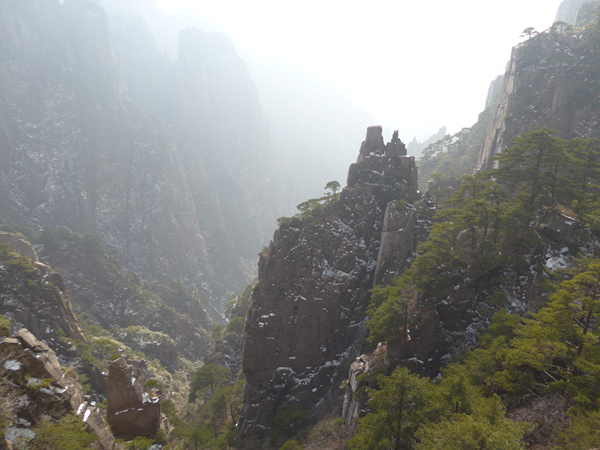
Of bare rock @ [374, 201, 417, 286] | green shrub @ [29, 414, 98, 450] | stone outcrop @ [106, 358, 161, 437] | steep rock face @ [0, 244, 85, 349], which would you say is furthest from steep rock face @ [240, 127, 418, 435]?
green shrub @ [29, 414, 98, 450]

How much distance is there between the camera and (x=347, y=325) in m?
44.4

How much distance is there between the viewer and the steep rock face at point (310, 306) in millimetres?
41750

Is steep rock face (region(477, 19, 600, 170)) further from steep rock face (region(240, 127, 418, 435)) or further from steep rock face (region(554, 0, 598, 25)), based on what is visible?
steep rock face (region(554, 0, 598, 25))

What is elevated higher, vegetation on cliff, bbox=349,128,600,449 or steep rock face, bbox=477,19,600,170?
steep rock face, bbox=477,19,600,170

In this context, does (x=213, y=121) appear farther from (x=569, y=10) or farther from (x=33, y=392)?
(x=33, y=392)

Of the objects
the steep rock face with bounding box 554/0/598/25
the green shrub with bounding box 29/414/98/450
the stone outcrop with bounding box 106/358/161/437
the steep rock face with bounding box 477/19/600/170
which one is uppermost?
the steep rock face with bounding box 554/0/598/25

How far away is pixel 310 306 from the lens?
43.5 m

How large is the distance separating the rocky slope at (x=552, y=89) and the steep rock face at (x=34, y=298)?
69.4 metres

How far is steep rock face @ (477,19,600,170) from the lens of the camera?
4675cm

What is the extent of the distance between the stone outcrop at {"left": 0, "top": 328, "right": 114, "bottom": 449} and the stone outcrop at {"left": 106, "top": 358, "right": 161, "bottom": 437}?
5.76 ft

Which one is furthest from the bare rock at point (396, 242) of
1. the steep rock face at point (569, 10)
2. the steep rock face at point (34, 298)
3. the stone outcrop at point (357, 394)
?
the steep rock face at point (569, 10)

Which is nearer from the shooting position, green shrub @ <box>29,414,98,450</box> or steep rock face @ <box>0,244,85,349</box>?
green shrub @ <box>29,414,98,450</box>

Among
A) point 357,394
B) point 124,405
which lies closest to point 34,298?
point 124,405

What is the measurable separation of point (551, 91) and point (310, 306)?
164 feet
